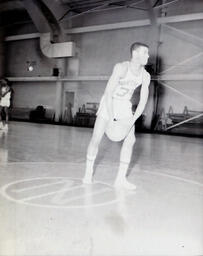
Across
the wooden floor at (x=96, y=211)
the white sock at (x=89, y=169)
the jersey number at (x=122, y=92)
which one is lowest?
the wooden floor at (x=96, y=211)

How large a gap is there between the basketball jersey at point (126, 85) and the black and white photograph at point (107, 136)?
1 centimetres

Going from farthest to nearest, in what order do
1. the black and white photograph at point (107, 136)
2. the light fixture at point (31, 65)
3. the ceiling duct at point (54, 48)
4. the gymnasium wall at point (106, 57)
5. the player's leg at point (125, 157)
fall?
the light fixture at point (31, 65) → the ceiling duct at point (54, 48) → the gymnasium wall at point (106, 57) → the player's leg at point (125, 157) → the black and white photograph at point (107, 136)

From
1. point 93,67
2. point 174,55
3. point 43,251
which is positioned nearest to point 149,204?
point 43,251

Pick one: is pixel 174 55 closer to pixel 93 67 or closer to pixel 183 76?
pixel 183 76

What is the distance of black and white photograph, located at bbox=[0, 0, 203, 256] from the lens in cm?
201

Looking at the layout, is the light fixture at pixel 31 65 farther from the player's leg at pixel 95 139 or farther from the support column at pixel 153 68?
the player's leg at pixel 95 139

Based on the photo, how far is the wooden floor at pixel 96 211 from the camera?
5.90ft

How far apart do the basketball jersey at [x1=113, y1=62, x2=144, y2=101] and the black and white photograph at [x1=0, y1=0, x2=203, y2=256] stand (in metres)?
0.01

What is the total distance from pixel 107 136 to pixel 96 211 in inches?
88.3

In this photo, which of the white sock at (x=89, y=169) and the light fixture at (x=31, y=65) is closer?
the white sock at (x=89, y=169)

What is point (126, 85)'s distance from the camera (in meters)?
3.17

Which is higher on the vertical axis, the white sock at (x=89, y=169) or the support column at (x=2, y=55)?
the support column at (x=2, y=55)

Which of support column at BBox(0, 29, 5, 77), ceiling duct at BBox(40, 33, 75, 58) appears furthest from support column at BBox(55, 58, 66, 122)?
support column at BBox(0, 29, 5, 77)

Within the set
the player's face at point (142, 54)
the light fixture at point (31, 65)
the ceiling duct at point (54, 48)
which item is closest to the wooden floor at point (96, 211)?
the player's face at point (142, 54)
